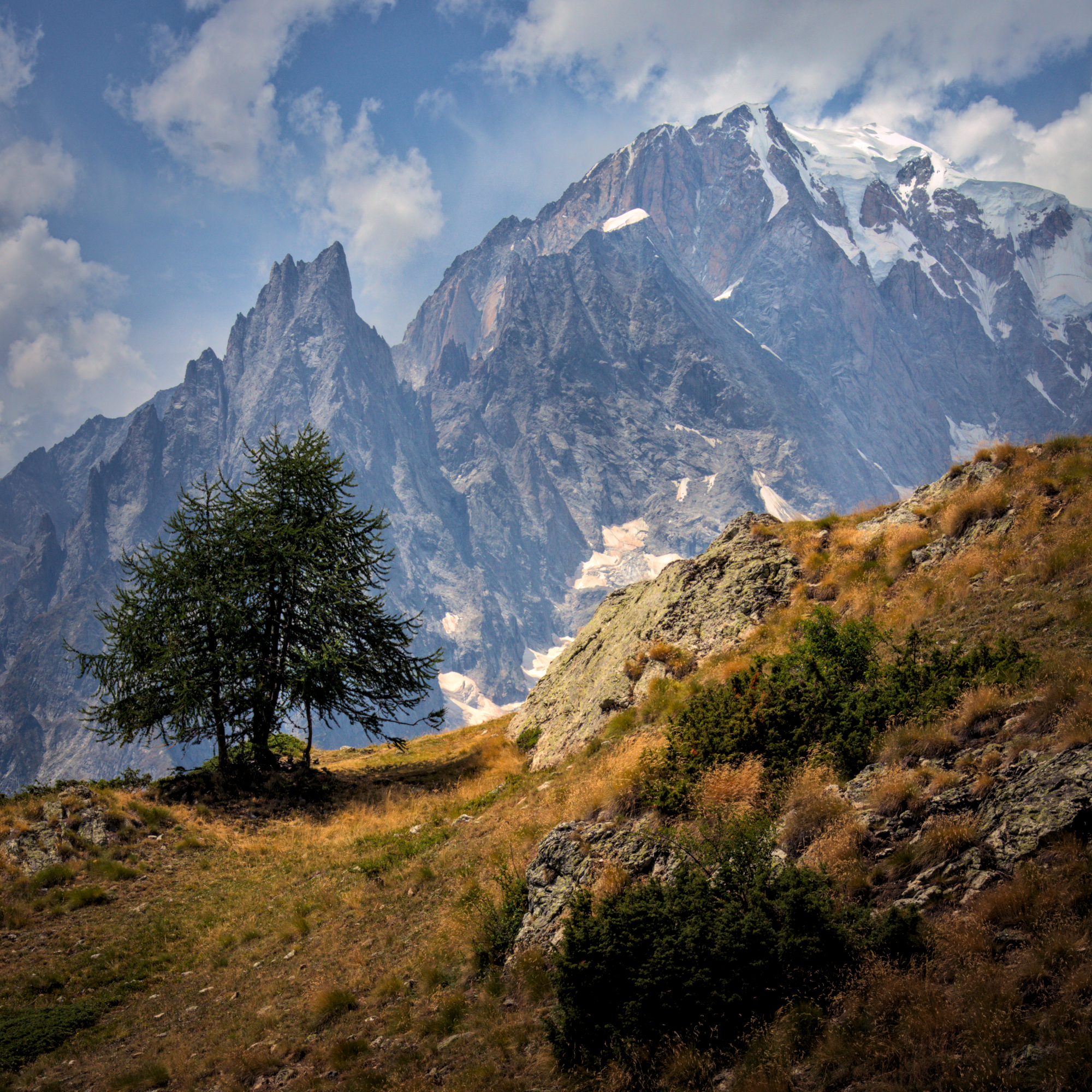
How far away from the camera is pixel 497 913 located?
9078mm

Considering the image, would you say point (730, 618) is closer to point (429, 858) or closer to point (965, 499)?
→ point (965, 499)

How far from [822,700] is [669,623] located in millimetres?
8245

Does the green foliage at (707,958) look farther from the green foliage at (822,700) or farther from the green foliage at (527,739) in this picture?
the green foliage at (527,739)

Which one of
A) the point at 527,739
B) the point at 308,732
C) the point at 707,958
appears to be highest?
the point at 308,732

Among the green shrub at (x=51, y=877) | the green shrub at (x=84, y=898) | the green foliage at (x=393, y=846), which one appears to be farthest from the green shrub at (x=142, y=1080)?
the green shrub at (x=51, y=877)

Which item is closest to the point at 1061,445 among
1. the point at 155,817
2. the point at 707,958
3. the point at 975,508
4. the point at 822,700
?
the point at 975,508

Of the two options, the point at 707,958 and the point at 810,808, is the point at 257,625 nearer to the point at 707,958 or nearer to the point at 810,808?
the point at 810,808

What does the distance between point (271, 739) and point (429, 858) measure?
13.3 meters

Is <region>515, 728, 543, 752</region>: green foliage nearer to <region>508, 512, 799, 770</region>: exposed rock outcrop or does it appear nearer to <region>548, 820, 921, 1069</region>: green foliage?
<region>508, 512, 799, 770</region>: exposed rock outcrop

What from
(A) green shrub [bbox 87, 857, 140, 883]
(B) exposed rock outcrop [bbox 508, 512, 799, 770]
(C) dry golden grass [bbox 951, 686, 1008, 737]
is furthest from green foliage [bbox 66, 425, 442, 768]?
(C) dry golden grass [bbox 951, 686, 1008, 737]

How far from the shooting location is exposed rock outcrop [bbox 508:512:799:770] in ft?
54.0

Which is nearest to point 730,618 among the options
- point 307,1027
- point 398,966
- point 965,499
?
point 965,499

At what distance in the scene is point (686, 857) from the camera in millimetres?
7734

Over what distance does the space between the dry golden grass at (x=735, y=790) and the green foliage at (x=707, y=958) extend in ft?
5.74
